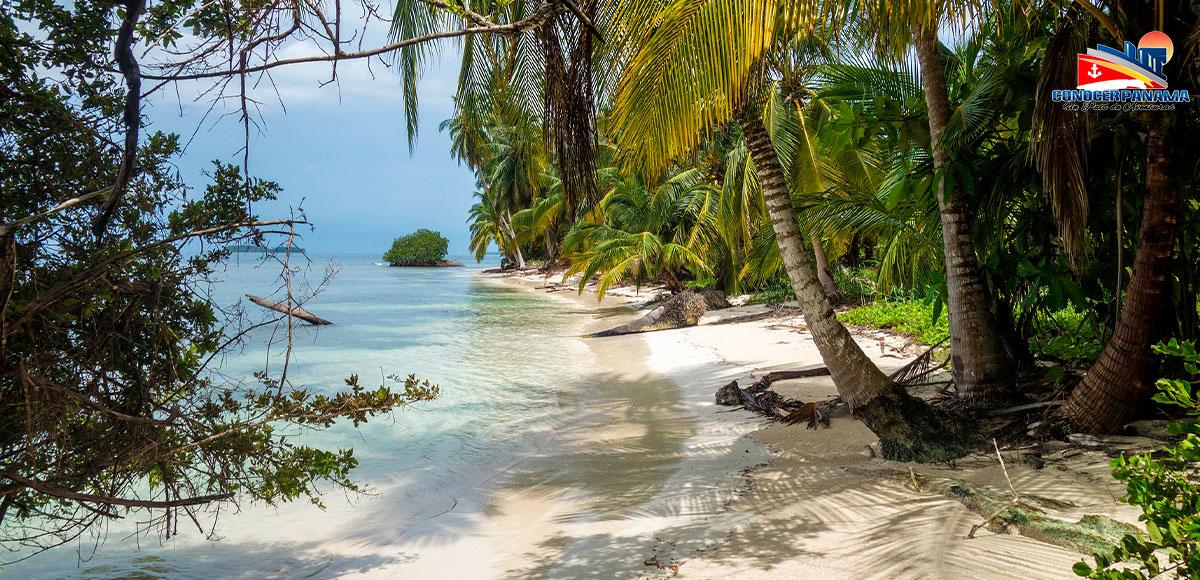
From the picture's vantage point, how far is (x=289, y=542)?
4.79 metres

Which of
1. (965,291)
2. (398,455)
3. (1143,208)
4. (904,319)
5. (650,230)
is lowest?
(398,455)

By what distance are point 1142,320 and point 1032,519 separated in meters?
1.61

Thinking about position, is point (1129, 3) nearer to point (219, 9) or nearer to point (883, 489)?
point (883, 489)

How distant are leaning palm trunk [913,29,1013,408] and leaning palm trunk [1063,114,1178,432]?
681 millimetres

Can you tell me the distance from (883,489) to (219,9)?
13.3 feet

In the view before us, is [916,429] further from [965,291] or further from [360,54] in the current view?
[360,54]

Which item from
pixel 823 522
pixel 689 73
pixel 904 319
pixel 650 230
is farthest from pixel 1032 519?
pixel 650 230

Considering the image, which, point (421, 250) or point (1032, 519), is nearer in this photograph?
point (1032, 519)

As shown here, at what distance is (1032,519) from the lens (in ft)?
10.3

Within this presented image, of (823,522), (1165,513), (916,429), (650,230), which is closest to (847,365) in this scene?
(916,429)

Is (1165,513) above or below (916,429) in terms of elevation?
above

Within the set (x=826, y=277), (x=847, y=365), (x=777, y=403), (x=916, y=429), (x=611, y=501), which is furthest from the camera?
(x=826, y=277)

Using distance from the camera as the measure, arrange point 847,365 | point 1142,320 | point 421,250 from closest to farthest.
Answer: point 1142,320 < point 847,365 < point 421,250

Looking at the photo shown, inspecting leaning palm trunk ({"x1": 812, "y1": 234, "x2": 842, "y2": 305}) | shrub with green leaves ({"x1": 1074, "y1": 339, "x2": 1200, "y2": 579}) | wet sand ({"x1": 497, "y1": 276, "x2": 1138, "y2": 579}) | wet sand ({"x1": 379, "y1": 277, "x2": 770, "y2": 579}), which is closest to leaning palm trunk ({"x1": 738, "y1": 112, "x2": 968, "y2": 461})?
wet sand ({"x1": 497, "y1": 276, "x2": 1138, "y2": 579})
